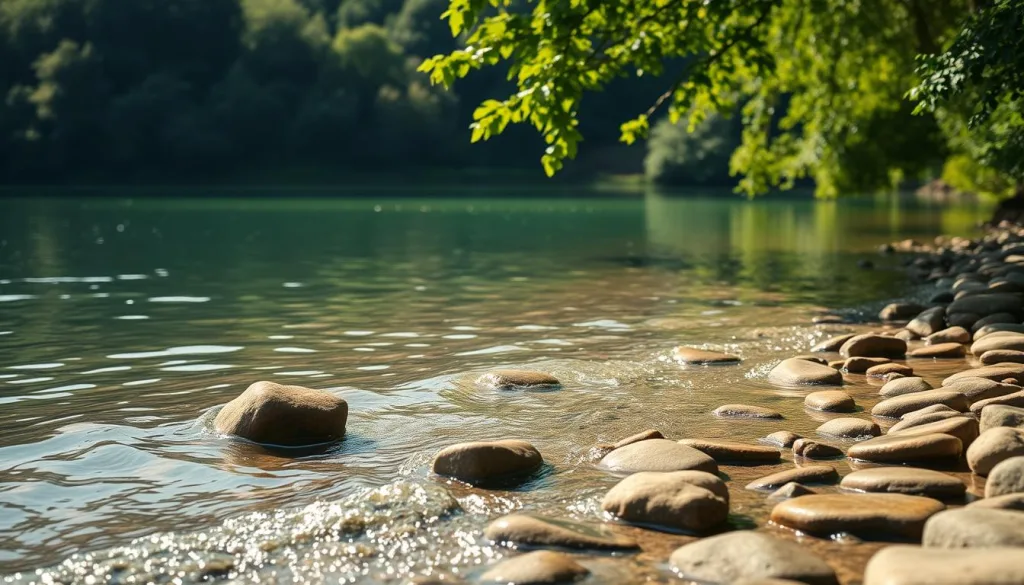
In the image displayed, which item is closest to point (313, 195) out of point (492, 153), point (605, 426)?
point (492, 153)

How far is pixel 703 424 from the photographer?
786 centimetres

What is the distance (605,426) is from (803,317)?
7.34m

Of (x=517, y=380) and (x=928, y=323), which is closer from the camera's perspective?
(x=517, y=380)

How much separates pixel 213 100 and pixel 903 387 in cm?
9239

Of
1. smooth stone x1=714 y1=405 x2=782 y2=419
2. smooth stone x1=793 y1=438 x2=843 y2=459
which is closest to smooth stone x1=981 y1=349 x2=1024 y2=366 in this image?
smooth stone x1=714 y1=405 x2=782 y2=419

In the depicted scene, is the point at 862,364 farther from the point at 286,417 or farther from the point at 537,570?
the point at 537,570

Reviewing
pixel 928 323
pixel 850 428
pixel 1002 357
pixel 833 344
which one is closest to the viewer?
pixel 850 428

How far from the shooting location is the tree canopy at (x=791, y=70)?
37.4 ft

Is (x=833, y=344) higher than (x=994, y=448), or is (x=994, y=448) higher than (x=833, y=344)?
(x=994, y=448)

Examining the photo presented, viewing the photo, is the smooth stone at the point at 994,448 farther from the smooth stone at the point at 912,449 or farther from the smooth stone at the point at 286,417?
the smooth stone at the point at 286,417

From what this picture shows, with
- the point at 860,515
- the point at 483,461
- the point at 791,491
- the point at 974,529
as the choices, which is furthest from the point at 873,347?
the point at 974,529

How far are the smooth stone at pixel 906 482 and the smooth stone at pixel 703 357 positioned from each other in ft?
14.7

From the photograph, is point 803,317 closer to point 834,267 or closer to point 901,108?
point 834,267

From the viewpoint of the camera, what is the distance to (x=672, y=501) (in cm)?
556
